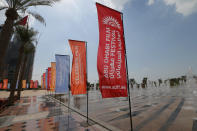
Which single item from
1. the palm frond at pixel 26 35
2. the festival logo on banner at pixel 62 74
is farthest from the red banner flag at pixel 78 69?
the palm frond at pixel 26 35

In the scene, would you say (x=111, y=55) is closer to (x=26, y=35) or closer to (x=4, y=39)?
(x=4, y=39)

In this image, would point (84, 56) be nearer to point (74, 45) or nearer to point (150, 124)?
point (74, 45)

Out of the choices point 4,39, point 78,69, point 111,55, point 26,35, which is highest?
point 26,35

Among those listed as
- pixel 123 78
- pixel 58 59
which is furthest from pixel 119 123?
pixel 58 59

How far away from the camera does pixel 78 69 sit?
621 cm

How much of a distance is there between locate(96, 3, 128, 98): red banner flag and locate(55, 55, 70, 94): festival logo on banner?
19.8 ft

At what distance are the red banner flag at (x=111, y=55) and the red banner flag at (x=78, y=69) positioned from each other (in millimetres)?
2882

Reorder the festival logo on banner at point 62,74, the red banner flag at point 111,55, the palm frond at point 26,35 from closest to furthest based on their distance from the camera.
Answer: the red banner flag at point 111,55, the festival logo on banner at point 62,74, the palm frond at point 26,35

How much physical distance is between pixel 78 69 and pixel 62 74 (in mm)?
3309

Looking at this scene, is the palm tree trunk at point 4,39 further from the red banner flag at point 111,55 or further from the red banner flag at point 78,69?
the red banner flag at point 111,55

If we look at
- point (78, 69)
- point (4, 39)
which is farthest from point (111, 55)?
point (4, 39)

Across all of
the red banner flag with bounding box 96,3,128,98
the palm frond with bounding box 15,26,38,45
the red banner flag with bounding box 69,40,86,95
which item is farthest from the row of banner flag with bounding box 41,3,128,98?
the palm frond with bounding box 15,26,38,45

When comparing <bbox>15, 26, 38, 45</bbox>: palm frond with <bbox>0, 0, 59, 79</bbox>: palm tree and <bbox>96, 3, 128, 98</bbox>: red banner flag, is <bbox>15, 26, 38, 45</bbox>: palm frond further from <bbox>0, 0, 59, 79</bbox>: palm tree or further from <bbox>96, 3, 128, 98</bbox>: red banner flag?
<bbox>96, 3, 128, 98</bbox>: red banner flag

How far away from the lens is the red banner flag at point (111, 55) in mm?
3363
